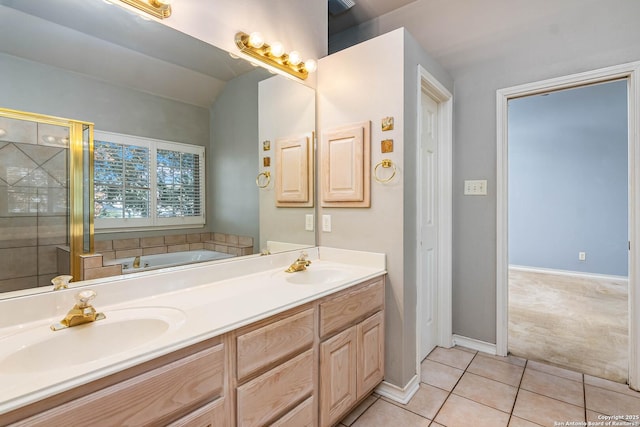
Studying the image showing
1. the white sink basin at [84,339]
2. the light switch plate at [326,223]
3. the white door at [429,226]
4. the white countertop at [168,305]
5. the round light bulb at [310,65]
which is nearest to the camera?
the white countertop at [168,305]

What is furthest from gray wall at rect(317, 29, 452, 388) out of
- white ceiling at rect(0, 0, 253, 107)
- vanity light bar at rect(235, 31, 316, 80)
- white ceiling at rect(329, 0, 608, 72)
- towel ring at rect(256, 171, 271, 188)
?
white ceiling at rect(0, 0, 253, 107)

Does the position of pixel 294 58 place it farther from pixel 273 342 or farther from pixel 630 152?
pixel 630 152

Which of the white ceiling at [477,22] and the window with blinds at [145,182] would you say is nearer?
the window with blinds at [145,182]

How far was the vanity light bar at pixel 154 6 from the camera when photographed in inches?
49.8

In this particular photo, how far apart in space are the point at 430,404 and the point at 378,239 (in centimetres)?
100

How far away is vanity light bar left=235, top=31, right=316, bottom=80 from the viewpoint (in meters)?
1.67

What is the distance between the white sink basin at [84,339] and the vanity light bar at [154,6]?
120 cm

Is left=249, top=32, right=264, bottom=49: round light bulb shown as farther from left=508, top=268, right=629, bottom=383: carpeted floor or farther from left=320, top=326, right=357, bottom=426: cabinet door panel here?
left=508, top=268, right=629, bottom=383: carpeted floor

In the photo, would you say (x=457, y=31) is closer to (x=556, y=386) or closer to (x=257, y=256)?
(x=257, y=256)

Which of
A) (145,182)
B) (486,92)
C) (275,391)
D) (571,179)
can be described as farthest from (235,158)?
(571,179)

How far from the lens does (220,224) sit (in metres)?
1.61

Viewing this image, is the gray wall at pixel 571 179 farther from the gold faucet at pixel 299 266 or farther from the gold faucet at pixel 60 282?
the gold faucet at pixel 60 282

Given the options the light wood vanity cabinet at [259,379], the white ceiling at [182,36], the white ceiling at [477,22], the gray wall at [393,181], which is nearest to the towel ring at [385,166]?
the gray wall at [393,181]

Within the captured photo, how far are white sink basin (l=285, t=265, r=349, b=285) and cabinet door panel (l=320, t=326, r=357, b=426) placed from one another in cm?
33
